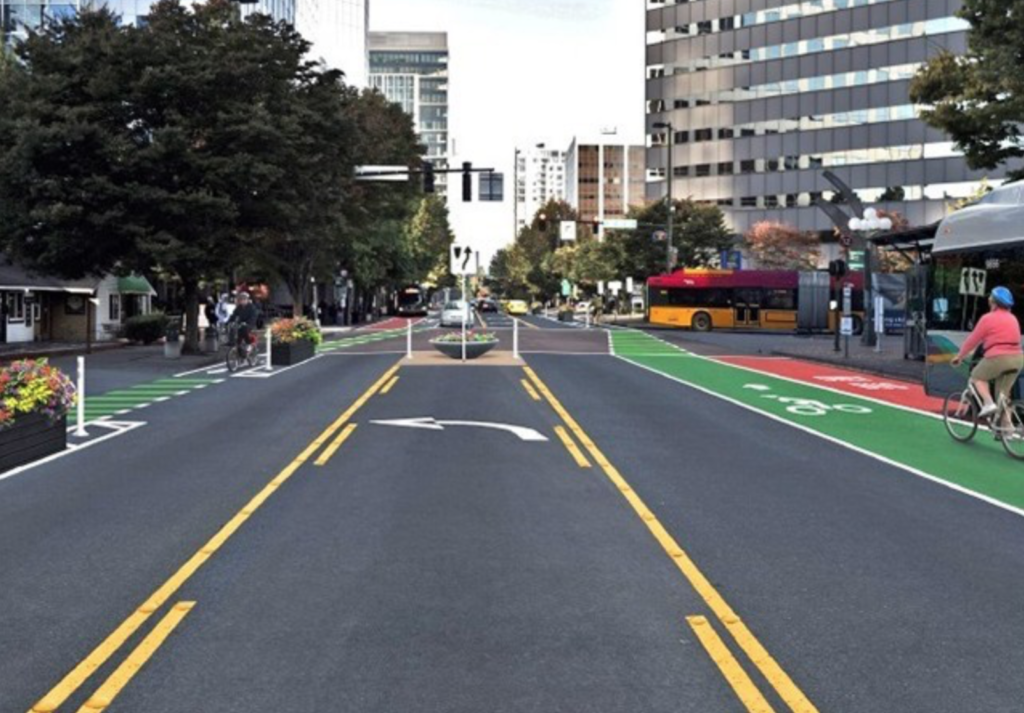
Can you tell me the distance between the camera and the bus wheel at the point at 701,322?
58969 mm

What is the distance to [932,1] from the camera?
254ft

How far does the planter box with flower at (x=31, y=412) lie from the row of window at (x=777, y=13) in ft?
263

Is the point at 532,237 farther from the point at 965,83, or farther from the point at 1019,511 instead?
the point at 1019,511

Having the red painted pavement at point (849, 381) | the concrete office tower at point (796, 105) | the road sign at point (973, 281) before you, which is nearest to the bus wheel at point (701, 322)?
the red painted pavement at point (849, 381)

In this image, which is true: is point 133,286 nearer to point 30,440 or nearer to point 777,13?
point 30,440

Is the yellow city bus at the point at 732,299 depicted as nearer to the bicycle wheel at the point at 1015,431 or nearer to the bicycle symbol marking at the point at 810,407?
the bicycle symbol marking at the point at 810,407

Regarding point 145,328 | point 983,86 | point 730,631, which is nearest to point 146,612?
point 730,631

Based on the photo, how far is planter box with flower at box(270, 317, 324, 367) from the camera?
96.8ft

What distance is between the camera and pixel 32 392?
12375mm

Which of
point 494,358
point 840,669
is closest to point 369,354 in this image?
point 494,358

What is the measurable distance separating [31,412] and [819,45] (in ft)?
268

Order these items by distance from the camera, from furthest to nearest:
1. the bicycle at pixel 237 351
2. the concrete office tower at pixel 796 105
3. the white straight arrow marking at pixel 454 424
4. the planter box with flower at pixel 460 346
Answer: the concrete office tower at pixel 796 105 < the planter box with flower at pixel 460 346 < the bicycle at pixel 237 351 < the white straight arrow marking at pixel 454 424

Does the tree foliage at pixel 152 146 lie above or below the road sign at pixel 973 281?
above

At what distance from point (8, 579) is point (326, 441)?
6804mm
